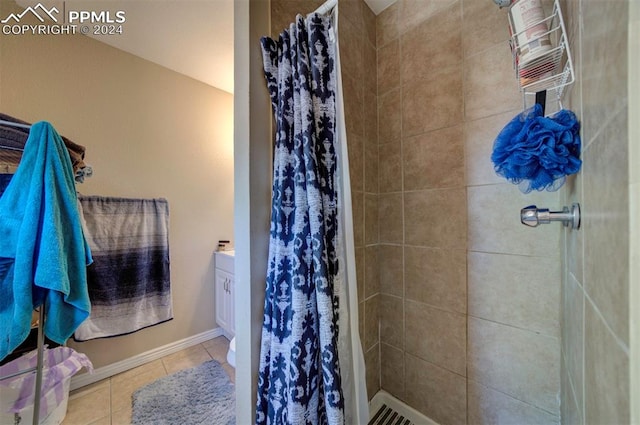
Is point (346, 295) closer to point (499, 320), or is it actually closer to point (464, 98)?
point (499, 320)

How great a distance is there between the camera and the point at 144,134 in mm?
1734

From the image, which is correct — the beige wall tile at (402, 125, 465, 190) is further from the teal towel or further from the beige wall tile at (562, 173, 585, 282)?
the teal towel

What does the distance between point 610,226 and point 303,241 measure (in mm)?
627

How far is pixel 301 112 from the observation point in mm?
729

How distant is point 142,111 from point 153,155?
345mm

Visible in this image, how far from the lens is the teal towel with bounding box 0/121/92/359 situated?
77cm

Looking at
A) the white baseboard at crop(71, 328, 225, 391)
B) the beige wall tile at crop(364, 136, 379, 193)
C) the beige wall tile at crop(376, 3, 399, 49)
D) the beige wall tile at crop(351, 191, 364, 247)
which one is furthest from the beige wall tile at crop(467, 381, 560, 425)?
the white baseboard at crop(71, 328, 225, 391)

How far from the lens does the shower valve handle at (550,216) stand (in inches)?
19.6

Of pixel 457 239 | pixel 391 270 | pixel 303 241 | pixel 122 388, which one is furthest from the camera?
pixel 122 388

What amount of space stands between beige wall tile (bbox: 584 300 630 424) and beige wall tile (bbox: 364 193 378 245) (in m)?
0.85

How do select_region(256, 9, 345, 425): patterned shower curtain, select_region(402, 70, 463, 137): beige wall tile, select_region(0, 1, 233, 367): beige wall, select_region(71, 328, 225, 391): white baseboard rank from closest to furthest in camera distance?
select_region(256, 9, 345, 425): patterned shower curtain < select_region(402, 70, 463, 137): beige wall tile < select_region(0, 1, 233, 367): beige wall < select_region(71, 328, 225, 391): white baseboard

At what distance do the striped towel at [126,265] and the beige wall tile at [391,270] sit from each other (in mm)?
1713

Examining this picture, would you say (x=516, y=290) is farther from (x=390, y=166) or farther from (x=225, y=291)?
(x=225, y=291)

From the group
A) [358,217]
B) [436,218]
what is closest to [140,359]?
[358,217]
